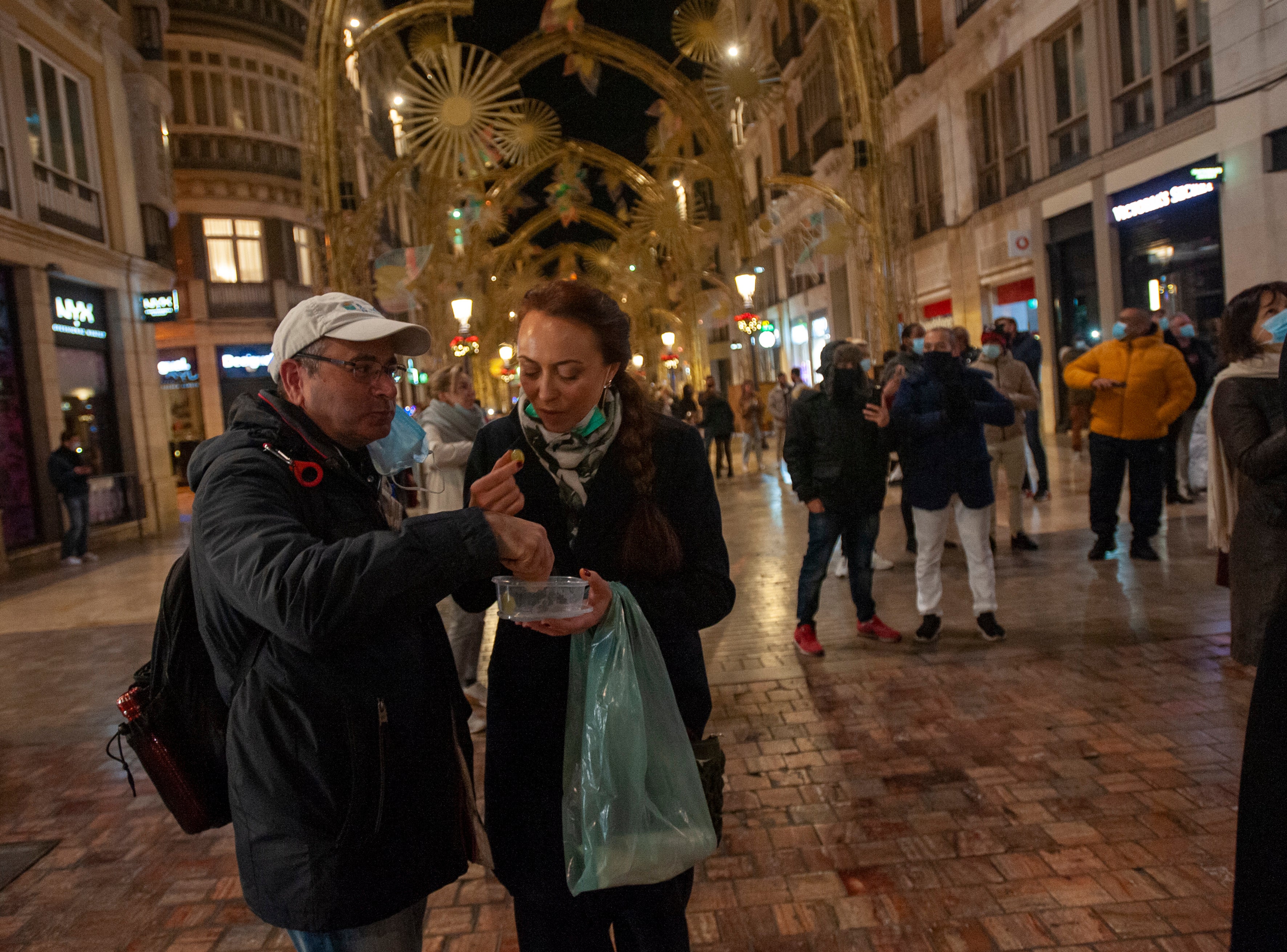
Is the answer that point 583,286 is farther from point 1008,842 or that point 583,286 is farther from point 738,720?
point 738,720

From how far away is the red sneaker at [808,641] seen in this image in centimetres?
634

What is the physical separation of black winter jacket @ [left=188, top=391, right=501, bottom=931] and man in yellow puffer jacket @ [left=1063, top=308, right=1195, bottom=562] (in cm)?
745

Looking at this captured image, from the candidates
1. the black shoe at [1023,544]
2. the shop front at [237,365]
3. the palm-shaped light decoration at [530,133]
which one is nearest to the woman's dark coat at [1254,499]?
the black shoe at [1023,544]

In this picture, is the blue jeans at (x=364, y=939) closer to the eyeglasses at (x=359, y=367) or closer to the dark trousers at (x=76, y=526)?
the eyeglasses at (x=359, y=367)

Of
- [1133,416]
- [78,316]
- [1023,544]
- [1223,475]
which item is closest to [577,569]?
[1223,475]

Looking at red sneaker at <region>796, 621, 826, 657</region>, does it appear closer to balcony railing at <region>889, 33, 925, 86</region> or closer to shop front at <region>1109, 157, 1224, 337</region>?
shop front at <region>1109, 157, 1224, 337</region>

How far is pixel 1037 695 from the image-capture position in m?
5.22

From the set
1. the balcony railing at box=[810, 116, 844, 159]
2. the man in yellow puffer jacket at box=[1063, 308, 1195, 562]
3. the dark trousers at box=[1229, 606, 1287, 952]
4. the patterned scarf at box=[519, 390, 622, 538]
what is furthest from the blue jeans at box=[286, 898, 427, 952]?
the balcony railing at box=[810, 116, 844, 159]

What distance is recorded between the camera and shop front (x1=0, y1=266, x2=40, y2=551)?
14297 millimetres

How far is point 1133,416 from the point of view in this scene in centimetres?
805

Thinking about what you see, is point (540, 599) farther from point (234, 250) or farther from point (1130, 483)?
point (234, 250)

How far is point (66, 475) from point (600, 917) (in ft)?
46.2

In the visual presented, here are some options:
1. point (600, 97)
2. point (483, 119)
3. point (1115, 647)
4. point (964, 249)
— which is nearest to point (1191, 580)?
point (1115, 647)

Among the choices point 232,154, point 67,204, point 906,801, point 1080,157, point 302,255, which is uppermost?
point 232,154
